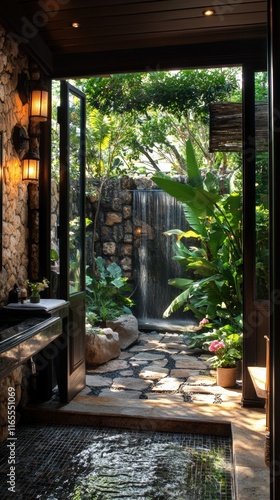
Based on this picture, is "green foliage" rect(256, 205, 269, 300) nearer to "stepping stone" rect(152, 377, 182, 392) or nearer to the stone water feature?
"stepping stone" rect(152, 377, 182, 392)

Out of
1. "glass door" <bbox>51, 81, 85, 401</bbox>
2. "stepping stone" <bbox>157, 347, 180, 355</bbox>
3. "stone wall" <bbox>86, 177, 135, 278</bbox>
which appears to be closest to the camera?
"glass door" <bbox>51, 81, 85, 401</bbox>

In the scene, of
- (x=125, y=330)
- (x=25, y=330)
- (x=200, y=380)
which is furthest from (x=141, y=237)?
(x=25, y=330)

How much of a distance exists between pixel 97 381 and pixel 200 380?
1013 mm

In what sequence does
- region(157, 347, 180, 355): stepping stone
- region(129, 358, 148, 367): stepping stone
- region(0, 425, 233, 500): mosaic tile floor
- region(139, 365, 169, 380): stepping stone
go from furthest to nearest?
1. region(157, 347, 180, 355): stepping stone
2. region(129, 358, 148, 367): stepping stone
3. region(139, 365, 169, 380): stepping stone
4. region(0, 425, 233, 500): mosaic tile floor

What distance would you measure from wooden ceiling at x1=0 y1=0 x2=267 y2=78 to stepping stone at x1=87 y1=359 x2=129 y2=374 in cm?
297

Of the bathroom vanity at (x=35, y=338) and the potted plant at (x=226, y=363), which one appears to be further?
the potted plant at (x=226, y=363)

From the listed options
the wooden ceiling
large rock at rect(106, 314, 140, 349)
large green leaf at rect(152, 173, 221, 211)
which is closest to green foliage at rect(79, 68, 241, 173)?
large green leaf at rect(152, 173, 221, 211)

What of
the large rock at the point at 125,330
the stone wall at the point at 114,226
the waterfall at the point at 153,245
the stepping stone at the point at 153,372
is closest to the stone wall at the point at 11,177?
the stepping stone at the point at 153,372

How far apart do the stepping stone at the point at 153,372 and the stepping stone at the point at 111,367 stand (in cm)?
26

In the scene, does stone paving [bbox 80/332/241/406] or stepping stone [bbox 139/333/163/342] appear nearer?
stone paving [bbox 80/332/241/406]

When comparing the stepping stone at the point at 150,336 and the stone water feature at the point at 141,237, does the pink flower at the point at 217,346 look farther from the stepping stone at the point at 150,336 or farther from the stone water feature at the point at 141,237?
the stone water feature at the point at 141,237

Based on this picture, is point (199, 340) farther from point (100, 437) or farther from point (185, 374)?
point (100, 437)

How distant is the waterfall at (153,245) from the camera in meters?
7.83

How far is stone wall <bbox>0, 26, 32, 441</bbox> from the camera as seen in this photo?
3.30 meters
